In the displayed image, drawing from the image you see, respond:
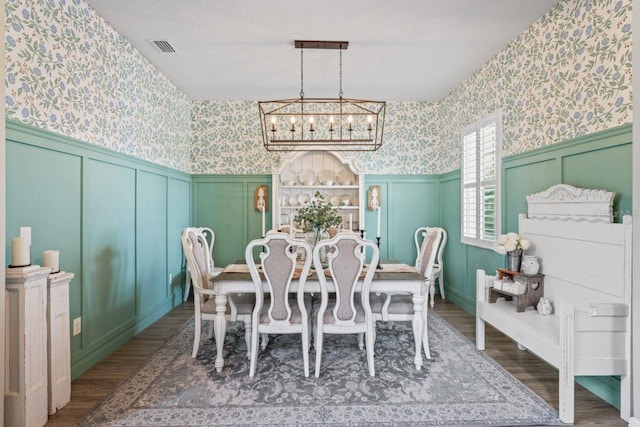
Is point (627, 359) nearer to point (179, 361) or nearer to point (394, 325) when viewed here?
point (394, 325)

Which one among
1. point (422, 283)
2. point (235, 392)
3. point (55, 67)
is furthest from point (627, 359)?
point (55, 67)

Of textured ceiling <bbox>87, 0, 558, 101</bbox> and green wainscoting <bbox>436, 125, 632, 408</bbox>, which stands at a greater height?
textured ceiling <bbox>87, 0, 558, 101</bbox>

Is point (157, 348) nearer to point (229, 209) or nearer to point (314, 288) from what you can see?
point (314, 288)

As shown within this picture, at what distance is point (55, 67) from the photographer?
2344 millimetres

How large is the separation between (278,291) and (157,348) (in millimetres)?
1489

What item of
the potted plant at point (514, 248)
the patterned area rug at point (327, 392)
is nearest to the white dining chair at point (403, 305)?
the patterned area rug at point (327, 392)

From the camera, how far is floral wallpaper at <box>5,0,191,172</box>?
2074mm

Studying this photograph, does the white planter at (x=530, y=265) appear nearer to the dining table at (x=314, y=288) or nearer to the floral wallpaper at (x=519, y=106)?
the dining table at (x=314, y=288)

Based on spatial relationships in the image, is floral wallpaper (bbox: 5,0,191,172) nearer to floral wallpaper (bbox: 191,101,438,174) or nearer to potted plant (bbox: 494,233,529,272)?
floral wallpaper (bbox: 191,101,438,174)

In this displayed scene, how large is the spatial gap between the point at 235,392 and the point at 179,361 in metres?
0.75

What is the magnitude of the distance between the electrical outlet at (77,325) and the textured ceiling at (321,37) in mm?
2507

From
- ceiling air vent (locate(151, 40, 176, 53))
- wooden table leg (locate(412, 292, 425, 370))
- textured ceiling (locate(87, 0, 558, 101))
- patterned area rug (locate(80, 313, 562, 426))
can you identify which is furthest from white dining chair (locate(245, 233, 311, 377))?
ceiling air vent (locate(151, 40, 176, 53))

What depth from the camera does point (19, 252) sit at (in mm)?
1949

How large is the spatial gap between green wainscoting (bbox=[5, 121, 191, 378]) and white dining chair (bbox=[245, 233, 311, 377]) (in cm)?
136
